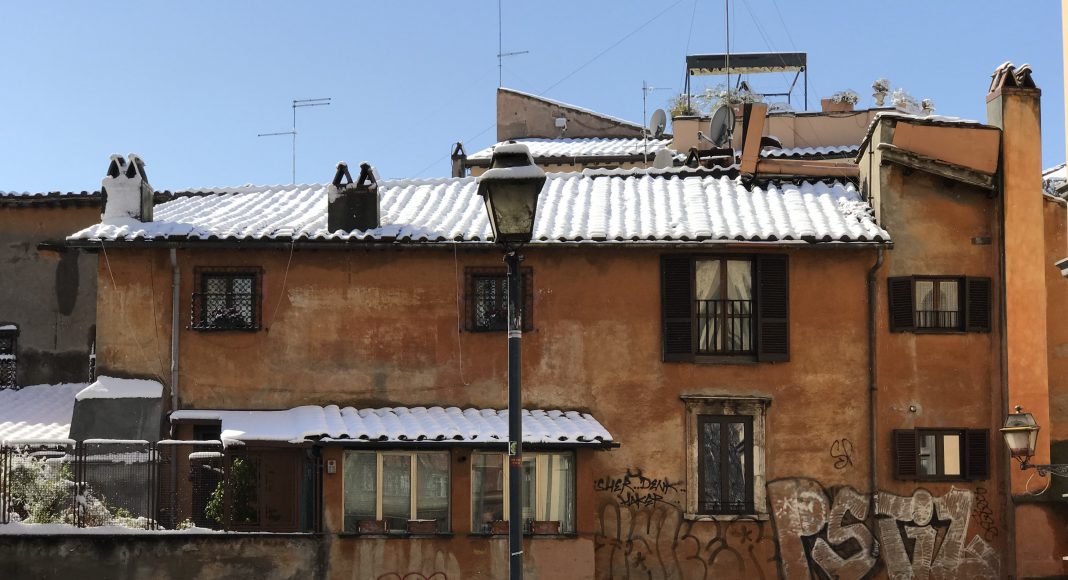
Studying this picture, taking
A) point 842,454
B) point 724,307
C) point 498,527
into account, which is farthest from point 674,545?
point 724,307

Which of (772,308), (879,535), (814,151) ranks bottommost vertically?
(879,535)

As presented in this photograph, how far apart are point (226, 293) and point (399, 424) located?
4.23 m

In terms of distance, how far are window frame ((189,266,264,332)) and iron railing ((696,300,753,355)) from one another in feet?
25.2

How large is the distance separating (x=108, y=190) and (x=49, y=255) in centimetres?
845

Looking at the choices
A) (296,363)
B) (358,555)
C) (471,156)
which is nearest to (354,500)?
(358,555)

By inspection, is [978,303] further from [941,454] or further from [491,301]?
[491,301]

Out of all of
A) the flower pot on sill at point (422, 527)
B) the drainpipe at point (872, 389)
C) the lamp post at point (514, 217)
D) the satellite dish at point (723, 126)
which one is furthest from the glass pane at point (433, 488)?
the satellite dish at point (723, 126)

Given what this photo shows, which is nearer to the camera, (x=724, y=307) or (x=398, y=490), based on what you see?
(x=398, y=490)

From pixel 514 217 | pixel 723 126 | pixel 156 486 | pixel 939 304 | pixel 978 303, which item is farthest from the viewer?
pixel 723 126

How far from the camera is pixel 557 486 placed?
23875mm

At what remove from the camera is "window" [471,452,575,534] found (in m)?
23.7

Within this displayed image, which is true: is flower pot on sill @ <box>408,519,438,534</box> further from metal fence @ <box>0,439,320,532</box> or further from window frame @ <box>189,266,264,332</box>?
window frame @ <box>189,266,264,332</box>

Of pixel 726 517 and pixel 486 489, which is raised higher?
pixel 486 489

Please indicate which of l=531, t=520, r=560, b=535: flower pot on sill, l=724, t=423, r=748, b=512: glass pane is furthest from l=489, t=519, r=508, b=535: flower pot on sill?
l=724, t=423, r=748, b=512: glass pane
